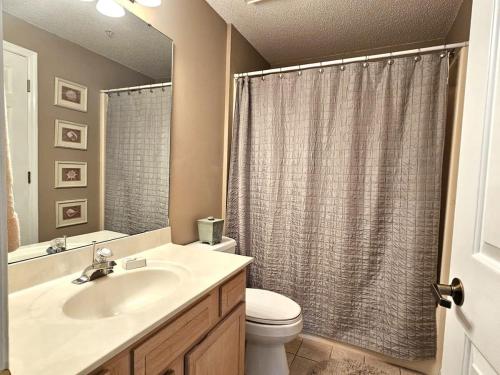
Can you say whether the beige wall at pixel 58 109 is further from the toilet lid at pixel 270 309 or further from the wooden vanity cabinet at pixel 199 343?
the toilet lid at pixel 270 309

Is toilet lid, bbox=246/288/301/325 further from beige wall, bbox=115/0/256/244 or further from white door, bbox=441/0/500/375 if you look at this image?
white door, bbox=441/0/500/375

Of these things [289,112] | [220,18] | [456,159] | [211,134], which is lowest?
[456,159]

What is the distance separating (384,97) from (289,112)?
0.62 m

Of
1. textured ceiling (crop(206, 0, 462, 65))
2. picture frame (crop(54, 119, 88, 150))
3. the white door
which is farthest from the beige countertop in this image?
textured ceiling (crop(206, 0, 462, 65))

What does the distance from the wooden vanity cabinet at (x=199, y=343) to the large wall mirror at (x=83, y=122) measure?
551 mm

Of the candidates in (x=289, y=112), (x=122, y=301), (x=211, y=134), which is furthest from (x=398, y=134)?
(x=122, y=301)

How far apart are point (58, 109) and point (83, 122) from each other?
105 mm

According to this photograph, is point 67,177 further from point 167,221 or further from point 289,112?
point 289,112

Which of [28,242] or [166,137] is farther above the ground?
[166,137]

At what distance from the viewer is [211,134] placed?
6.40 feet

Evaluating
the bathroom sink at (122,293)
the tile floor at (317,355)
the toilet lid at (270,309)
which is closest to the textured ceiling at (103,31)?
the bathroom sink at (122,293)

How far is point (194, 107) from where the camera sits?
1.74 m

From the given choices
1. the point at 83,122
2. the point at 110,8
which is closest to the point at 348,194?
the point at 83,122

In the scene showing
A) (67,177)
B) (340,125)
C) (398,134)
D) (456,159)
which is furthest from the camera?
(340,125)
